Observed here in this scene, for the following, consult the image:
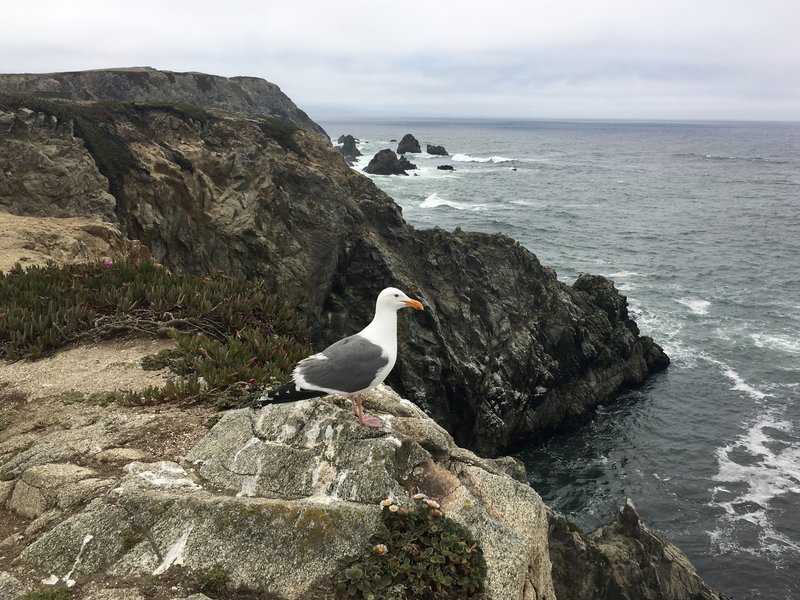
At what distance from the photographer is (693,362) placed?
31.1m

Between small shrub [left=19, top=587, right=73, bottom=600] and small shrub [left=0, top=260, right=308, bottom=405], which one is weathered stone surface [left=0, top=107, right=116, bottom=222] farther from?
small shrub [left=19, top=587, right=73, bottom=600]

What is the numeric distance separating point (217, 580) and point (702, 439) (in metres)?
25.2

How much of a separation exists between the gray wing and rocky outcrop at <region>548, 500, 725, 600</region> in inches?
239

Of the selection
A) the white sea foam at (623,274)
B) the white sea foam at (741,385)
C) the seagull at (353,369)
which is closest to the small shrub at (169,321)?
the seagull at (353,369)

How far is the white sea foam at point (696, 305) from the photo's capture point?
3788 cm

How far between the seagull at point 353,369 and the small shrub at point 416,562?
3.87ft

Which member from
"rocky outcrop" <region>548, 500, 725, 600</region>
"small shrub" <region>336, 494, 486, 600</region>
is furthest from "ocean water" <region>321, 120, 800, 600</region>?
"small shrub" <region>336, 494, 486, 600</region>

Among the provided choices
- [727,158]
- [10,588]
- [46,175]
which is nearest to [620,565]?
[10,588]

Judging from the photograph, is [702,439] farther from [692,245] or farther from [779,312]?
[692,245]

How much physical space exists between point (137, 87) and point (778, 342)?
201ft

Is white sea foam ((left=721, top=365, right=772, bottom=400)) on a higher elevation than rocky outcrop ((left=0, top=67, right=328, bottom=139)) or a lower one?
lower

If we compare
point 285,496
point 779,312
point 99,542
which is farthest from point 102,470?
point 779,312

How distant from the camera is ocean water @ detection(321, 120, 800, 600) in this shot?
19250mm

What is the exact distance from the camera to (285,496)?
507cm
